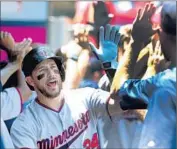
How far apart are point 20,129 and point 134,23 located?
106 centimetres

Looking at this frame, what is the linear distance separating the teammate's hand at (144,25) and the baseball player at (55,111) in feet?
1.45

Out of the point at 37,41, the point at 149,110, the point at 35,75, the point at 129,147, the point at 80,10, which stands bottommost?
the point at 129,147

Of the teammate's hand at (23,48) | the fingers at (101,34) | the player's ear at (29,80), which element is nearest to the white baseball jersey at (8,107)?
the player's ear at (29,80)

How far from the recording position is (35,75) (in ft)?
10.6

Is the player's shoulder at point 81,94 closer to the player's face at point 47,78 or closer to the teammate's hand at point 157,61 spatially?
the player's face at point 47,78

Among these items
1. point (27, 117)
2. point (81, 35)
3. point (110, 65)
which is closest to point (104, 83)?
point (110, 65)

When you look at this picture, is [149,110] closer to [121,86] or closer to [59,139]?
[121,86]

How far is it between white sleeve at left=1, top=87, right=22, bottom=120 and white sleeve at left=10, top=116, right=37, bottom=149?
0.06 meters

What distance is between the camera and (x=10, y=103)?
3.28 m

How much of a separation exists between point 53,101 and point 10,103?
0.30m

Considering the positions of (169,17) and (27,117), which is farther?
(27,117)

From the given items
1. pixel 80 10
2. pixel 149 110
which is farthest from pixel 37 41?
pixel 149 110

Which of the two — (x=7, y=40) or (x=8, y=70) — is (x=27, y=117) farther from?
(x=7, y=40)

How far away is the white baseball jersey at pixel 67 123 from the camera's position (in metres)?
3.21
